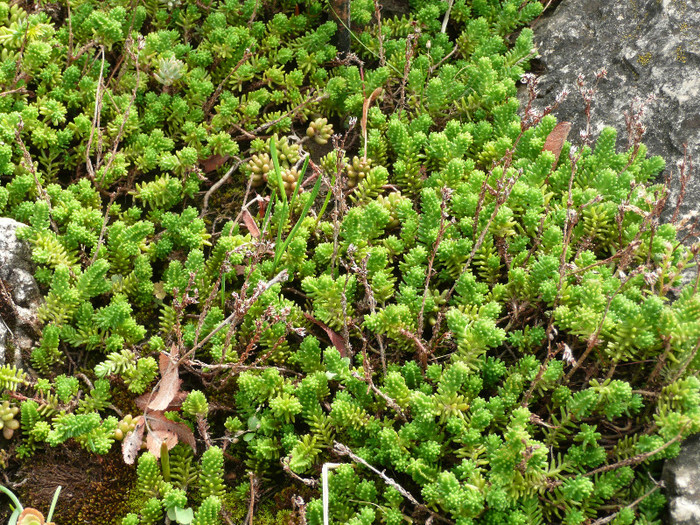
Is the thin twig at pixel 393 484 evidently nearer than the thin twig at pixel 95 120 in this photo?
Yes

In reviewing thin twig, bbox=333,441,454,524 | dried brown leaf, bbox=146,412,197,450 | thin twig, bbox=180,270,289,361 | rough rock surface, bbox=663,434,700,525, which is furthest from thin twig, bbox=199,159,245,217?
rough rock surface, bbox=663,434,700,525

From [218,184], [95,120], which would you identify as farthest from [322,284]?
[95,120]

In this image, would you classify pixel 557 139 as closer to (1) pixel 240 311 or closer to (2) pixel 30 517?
(1) pixel 240 311

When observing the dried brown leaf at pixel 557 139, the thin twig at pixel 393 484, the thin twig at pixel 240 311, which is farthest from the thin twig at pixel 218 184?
the dried brown leaf at pixel 557 139

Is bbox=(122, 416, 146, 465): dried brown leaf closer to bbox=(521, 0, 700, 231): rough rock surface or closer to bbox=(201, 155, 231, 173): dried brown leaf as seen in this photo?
bbox=(201, 155, 231, 173): dried brown leaf

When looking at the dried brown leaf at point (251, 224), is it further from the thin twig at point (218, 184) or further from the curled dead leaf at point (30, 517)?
the curled dead leaf at point (30, 517)

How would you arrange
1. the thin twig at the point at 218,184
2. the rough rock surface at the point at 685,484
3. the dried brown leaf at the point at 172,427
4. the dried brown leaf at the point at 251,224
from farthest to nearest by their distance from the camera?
Result: the thin twig at the point at 218,184, the dried brown leaf at the point at 251,224, the dried brown leaf at the point at 172,427, the rough rock surface at the point at 685,484
